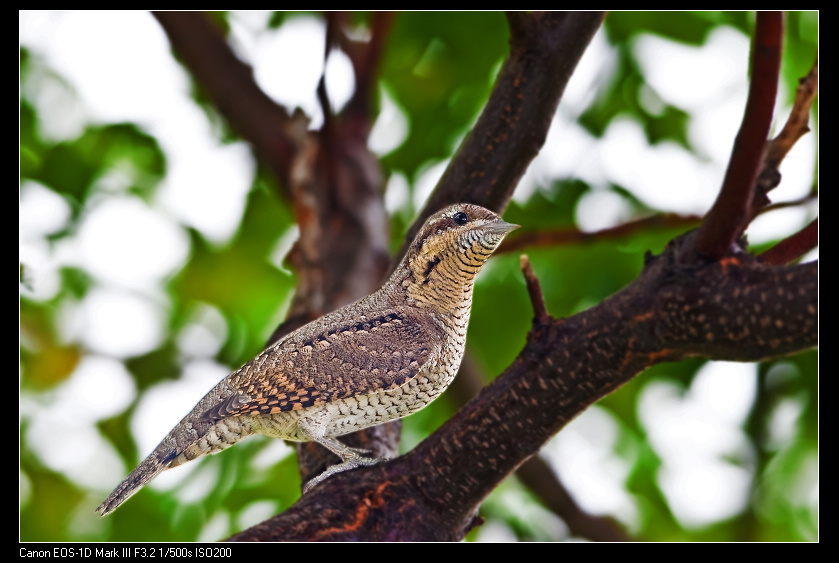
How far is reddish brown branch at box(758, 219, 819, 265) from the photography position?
10.5 ft

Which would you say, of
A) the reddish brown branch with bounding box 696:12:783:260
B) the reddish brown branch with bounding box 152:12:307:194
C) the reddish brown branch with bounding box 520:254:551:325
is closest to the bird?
the reddish brown branch with bounding box 520:254:551:325

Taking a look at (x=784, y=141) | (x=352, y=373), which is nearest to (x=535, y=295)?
(x=352, y=373)

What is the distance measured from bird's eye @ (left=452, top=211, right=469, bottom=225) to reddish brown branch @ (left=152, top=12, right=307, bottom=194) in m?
3.20

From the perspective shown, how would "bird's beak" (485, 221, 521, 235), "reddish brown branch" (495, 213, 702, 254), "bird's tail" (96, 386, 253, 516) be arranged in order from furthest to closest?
"reddish brown branch" (495, 213, 702, 254) → "bird's tail" (96, 386, 253, 516) → "bird's beak" (485, 221, 521, 235)

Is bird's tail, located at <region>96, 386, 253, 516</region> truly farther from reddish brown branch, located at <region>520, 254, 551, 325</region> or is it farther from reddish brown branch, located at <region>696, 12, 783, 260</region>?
reddish brown branch, located at <region>696, 12, 783, 260</region>

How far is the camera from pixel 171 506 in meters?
6.59

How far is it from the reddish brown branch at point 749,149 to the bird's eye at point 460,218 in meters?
1.19

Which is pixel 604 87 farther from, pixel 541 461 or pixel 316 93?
pixel 541 461

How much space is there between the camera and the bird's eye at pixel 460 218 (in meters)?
3.79

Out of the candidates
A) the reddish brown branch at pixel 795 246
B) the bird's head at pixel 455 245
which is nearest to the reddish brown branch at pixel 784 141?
the reddish brown branch at pixel 795 246

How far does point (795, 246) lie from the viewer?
3.26 m

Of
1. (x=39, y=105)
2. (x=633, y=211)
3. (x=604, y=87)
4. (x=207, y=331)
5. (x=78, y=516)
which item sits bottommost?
(x=78, y=516)

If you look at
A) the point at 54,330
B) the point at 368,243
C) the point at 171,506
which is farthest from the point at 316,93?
the point at 171,506

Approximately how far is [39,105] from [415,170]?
341 cm
